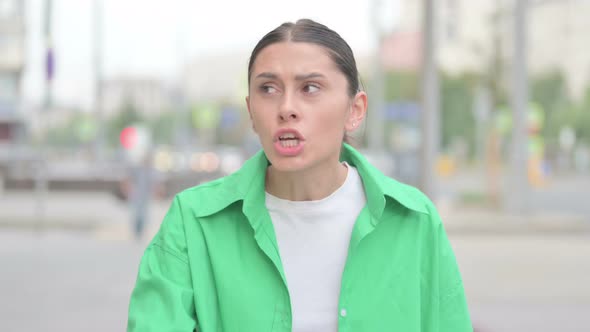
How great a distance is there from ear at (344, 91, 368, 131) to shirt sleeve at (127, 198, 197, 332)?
43cm

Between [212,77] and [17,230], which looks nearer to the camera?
[17,230]

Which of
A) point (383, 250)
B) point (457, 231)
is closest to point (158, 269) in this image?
point (383, 250)

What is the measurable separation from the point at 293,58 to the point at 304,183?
27cm

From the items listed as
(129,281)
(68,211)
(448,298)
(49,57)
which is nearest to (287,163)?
(448,298)

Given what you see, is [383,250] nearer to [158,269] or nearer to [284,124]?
[284,124]

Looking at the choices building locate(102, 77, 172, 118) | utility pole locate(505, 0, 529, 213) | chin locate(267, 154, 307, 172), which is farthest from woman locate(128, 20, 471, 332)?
building locate(102, 77, 172, 118)

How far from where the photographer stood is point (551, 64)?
77250mm

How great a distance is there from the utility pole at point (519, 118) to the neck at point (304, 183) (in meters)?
15.4

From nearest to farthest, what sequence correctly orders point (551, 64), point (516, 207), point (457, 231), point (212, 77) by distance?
point (457, 231)
point (516, 207)
point (551, 64)
point (212, 77)

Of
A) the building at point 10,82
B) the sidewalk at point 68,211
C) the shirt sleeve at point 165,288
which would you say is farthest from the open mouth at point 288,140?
the building at point 10,82

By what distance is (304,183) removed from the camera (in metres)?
2.10

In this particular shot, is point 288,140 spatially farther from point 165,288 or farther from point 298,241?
point 165,288

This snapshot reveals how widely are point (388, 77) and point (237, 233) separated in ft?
256

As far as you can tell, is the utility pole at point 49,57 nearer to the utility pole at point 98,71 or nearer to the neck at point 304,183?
the neck at point 304,183
